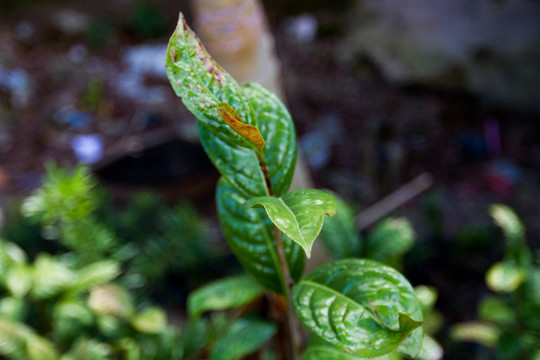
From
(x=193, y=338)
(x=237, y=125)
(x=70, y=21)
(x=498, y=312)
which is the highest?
(x=70, y=21)

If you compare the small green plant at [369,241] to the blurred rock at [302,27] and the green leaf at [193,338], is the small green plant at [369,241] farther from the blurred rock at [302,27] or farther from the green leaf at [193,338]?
the blurred rock at [302,27]

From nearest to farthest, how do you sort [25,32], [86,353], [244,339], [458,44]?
1. [244,339]
2. [86,353]
3. [458,44]
4. [25,32]

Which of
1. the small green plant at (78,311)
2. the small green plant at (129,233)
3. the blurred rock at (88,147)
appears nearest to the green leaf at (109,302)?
the small green plant at (78,311)

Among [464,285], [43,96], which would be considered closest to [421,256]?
[464,285]

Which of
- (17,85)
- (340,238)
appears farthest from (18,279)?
(17,85)

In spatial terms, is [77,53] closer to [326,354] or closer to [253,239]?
[253,239]

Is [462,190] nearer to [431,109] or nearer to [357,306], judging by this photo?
[431,109]
